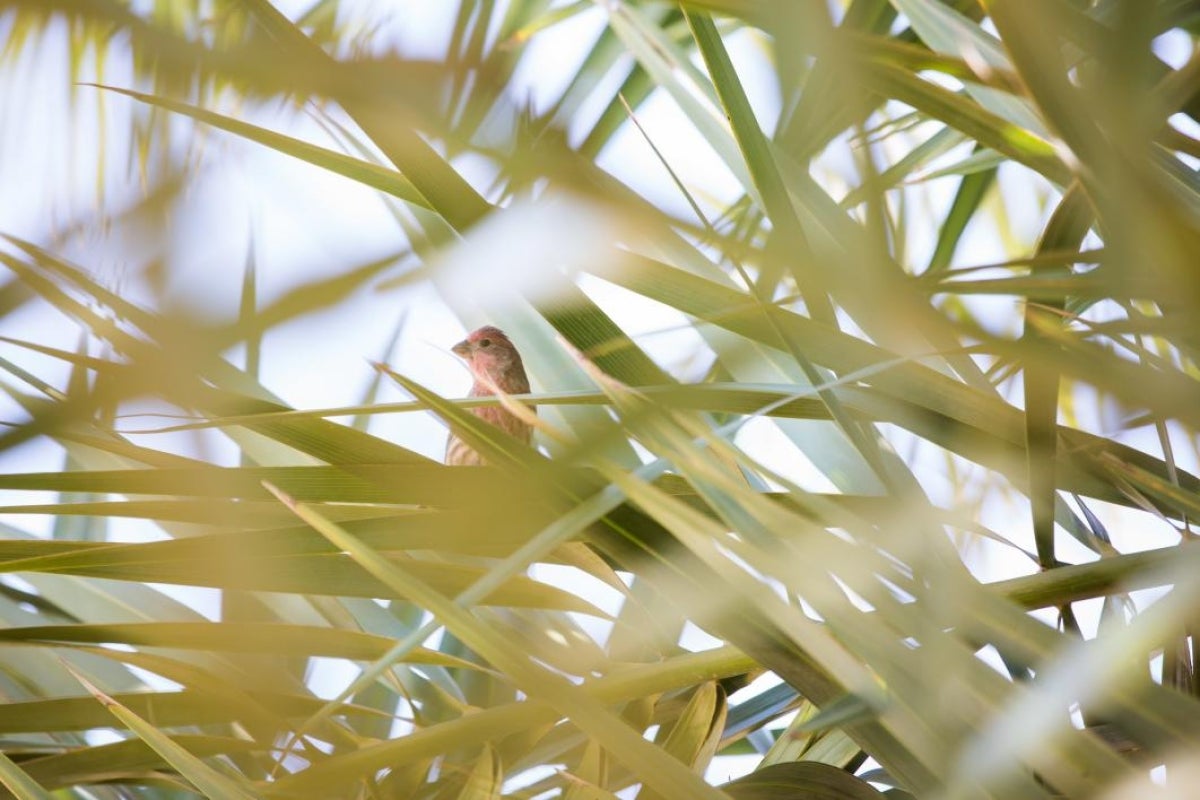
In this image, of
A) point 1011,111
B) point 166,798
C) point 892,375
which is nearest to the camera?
point 892,375

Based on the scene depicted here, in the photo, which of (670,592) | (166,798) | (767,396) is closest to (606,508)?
(670,592)

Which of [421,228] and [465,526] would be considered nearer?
[465,526]

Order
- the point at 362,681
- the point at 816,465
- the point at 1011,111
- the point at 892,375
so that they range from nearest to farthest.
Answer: the point at 362,681
the point at 892,375
the point at 1011,111
the point at 816,465

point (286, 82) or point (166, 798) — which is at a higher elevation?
point (166, 798)

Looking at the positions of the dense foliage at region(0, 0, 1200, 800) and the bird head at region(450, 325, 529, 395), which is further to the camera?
the bird head at region(450, 325, 529, 395)

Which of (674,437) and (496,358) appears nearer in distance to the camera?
(674,437)

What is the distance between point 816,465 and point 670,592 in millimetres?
321

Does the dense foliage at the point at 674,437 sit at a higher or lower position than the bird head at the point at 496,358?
lower

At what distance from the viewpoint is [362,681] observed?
1.67ft

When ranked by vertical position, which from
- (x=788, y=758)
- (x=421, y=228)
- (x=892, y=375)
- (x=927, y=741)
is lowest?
(x=927, y=741)

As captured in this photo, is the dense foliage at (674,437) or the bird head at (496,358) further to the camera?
the bird head at (496,358)

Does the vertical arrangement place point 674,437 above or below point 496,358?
below

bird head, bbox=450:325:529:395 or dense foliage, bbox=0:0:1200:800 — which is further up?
bird head, bbox=450:325:529:395

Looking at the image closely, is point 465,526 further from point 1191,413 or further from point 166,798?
point 166,798
